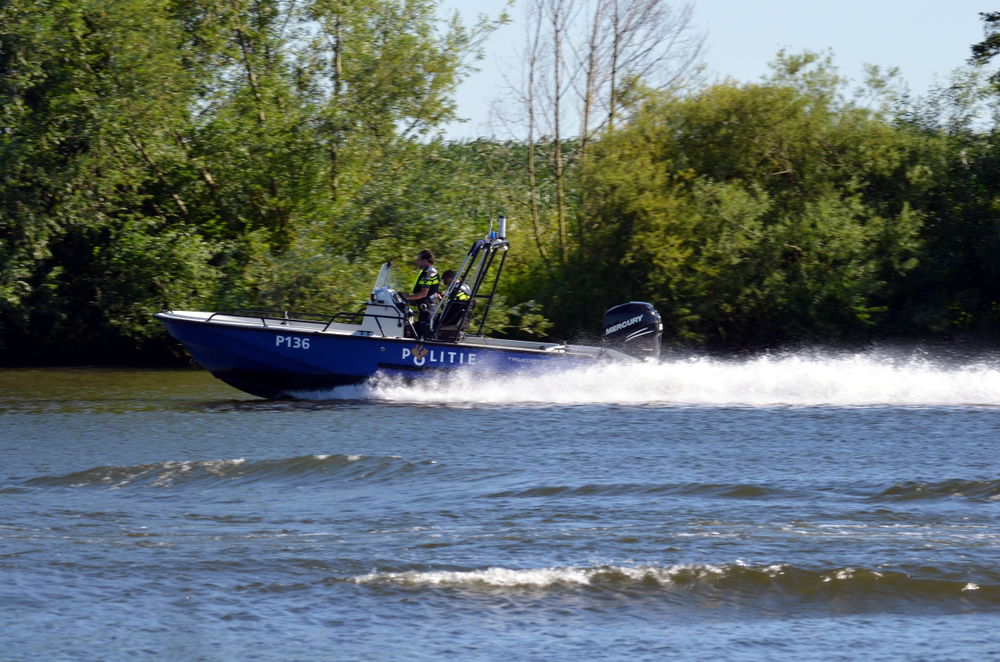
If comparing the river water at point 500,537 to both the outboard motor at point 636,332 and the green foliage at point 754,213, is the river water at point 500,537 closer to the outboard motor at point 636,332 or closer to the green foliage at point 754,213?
the outboard motor at point 636,332

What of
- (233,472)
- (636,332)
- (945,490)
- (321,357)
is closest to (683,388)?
(636,332)

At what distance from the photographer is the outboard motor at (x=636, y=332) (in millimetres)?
13852

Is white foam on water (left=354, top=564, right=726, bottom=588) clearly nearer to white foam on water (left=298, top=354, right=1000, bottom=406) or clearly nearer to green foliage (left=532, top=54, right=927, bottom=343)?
white foam on water (left=298, top=354, right=1000, bottom=406)

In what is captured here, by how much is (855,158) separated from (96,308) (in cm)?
1516

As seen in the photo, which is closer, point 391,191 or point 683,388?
point 683,388

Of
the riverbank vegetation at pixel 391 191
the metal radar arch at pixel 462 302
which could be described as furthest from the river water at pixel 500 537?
the riverbank vegetation at pixel 391 191

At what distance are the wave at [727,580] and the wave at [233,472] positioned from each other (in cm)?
299

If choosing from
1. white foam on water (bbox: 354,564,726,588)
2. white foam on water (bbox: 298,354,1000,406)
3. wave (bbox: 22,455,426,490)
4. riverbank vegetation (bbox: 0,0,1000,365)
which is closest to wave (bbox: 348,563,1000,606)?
A: white foam on water (bbox: 354,564,726,588)

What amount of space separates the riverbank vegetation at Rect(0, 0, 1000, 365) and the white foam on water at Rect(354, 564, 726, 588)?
13.1 metres

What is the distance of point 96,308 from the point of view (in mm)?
20031

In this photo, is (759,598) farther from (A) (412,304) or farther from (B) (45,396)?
(B) (45,396)

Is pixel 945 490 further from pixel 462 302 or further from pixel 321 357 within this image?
pixel 321 357

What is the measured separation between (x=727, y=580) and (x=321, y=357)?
8.21 m

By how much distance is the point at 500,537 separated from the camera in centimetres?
671
